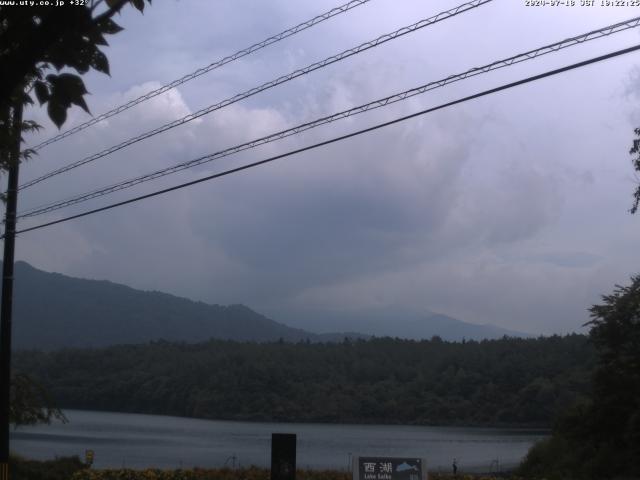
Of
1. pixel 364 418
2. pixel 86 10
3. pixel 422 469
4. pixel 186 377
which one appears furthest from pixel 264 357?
pixel 86 10

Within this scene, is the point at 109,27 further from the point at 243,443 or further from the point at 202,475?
the point at 243,443

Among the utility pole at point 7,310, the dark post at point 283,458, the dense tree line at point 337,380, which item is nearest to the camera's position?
the dark post at point 283,458

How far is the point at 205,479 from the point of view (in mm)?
20484

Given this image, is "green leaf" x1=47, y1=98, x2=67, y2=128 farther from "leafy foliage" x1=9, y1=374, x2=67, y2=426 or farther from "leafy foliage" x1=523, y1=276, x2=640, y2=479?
"leafy foliage" x1=523, y1=276, x2=640, y2=479

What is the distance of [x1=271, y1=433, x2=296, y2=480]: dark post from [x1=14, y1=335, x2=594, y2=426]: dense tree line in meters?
39.3

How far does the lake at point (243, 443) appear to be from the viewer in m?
37.4

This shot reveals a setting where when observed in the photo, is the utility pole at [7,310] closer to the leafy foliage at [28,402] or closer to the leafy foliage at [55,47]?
the leafy foliage at [28,402]

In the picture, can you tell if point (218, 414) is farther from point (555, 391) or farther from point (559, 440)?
point (559, 440)

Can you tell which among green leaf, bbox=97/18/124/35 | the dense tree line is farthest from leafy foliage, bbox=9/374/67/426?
the dense tree line

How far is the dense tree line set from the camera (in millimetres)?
59469

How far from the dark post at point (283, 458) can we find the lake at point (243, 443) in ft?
53.8

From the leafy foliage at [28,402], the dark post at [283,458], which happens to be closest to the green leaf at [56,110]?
the dark post at [283,458]

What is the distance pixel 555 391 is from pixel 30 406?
126 ft

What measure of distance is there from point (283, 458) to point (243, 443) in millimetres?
37145
